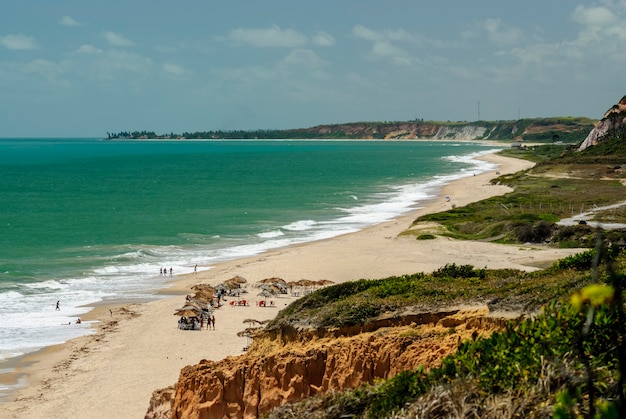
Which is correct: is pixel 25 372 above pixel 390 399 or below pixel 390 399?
below

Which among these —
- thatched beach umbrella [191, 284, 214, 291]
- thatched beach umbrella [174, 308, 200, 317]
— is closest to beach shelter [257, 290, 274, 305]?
thatched beach umbrella [191, 284, 214, 291]

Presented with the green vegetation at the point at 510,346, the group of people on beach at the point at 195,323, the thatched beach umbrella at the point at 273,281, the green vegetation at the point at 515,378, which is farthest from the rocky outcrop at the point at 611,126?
the green vegetation at the point at 515,378

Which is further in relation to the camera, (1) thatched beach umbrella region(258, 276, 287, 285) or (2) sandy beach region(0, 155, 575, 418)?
(1) thatched beach umbrella region(258, 276, 287, 285)

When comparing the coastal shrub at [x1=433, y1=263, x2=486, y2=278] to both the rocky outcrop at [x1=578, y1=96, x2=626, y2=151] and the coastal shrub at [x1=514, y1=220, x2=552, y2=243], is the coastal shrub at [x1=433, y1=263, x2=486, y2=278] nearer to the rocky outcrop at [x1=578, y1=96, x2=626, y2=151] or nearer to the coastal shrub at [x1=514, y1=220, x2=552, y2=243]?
the coastal shrub at [x1=514, y1=220, x2=552, y2=243]

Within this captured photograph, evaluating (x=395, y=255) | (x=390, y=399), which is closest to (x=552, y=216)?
(x=395, y=255)

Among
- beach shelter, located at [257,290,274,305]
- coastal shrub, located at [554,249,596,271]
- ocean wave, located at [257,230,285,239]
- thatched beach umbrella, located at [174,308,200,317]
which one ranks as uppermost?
coastal shrub, located at [554,249,596,271]

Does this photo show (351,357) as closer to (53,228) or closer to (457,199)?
(53,228)

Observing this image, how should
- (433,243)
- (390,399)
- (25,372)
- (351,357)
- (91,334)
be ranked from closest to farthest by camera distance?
(390,399) < (351,357) < (25,372) < (91,334) < (433,243)

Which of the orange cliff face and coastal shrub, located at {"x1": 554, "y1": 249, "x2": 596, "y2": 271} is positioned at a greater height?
coastal shrub, located at {"x1": 554, "y1": 249, "x2": 596, "y2": 271}
